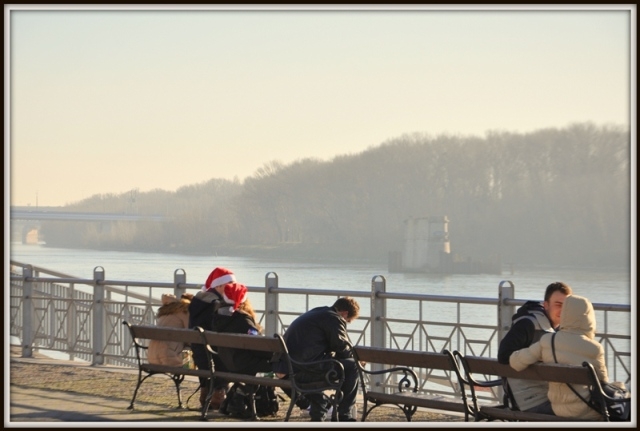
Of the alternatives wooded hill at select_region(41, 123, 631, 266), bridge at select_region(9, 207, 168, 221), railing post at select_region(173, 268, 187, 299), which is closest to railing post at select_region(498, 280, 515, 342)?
railing post at select_region(173, 268, 187, 299)

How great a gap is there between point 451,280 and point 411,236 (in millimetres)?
8017

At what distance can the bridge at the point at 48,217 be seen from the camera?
132 feet

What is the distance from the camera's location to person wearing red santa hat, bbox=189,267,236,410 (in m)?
7.38

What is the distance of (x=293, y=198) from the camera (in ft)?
247

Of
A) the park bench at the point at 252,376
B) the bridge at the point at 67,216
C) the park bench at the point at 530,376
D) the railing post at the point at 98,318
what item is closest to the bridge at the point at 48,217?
the bridge at the point at 67,216

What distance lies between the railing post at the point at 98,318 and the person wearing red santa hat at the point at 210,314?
10.7 feet

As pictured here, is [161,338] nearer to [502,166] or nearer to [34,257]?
[34,257]

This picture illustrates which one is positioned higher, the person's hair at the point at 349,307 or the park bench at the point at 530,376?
the person's hair at the point at 349,307

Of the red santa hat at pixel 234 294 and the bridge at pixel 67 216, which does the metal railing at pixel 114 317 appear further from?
the bridge at pixel 67 216

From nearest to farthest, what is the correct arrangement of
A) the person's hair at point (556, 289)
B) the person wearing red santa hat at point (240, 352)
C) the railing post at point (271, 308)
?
the person's hair at point (556, 289) → the person wearing red santa hat at point (240, 352) → the railing post at point (271, 308)

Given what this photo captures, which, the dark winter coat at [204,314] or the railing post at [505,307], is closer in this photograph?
the dark winter coat at [204,314]

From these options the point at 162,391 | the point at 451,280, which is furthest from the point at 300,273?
the point at 162,391

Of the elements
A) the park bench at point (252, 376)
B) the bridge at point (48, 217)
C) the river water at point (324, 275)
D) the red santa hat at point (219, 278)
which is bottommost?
the river water at point (324, 275)

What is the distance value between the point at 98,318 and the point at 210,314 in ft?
12.2
